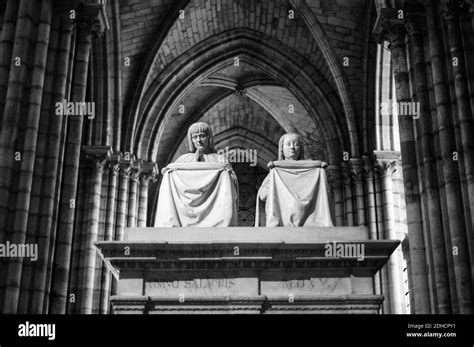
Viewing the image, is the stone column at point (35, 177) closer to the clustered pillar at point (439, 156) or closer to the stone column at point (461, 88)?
the clustered pillar at point (439, 156)

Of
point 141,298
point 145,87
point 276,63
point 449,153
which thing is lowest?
point 141,298

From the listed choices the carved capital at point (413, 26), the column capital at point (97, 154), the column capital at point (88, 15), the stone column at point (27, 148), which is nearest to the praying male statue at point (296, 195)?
the stone column at point (27, 148)

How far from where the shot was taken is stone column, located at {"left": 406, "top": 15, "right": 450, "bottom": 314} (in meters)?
10.5

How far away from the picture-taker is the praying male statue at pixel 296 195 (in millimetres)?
7820

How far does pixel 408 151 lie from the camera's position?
39.8ft

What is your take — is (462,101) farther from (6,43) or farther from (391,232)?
(391,232)

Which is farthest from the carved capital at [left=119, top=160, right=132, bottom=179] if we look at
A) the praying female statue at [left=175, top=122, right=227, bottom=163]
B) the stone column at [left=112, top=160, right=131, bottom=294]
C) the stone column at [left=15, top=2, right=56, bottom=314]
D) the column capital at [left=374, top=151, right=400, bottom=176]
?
the praying female statue at [left=175, top=122, right=227, bottom=163]

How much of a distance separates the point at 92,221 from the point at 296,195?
9.37 m

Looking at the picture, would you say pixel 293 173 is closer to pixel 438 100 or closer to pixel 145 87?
pixel 438 100

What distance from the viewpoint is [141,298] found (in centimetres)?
706

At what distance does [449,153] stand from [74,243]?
8.87m

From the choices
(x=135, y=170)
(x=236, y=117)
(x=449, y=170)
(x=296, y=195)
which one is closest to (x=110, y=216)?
(x=135, y=170)

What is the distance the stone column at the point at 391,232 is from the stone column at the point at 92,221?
23.3 ft
